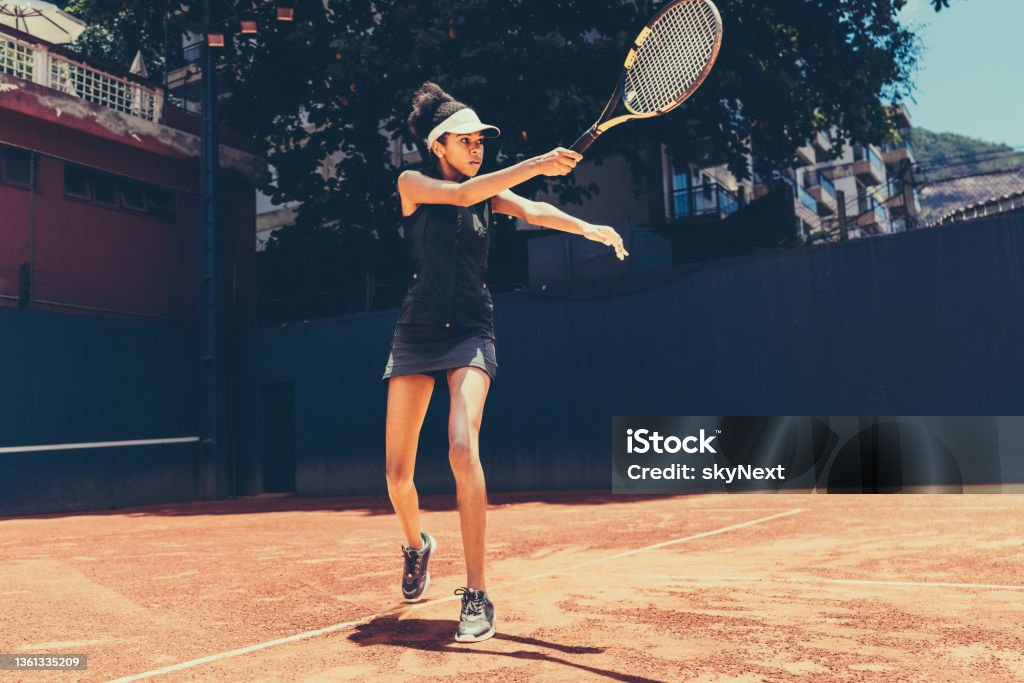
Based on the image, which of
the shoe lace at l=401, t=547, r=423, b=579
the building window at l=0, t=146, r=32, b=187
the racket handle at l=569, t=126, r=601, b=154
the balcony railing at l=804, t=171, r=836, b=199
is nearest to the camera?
the racket handle at l=569, t=126, r=601, b=154

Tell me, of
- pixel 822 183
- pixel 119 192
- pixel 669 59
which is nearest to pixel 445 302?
pixel 669 59

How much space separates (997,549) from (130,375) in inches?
551

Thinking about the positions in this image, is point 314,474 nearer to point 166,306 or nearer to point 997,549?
point 166,306

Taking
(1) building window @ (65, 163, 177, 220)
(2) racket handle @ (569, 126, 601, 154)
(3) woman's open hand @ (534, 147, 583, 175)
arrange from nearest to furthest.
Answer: (3) woman's open hand @ (534, 147, 583, 175) → (2) racket handle @ (569, 126, 601, 154) → (1) building window @ (65, 163, 177, 220)

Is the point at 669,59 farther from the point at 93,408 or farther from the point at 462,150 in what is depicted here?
the point at 93,408

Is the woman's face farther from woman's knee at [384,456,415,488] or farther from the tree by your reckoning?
the tree

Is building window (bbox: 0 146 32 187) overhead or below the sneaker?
overhead

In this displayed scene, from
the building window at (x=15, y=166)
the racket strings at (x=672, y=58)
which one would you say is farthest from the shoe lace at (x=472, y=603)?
the building window at (x=15, y=166)

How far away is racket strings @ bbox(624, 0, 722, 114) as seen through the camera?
16.1 ft

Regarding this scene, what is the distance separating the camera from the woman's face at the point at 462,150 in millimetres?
3887

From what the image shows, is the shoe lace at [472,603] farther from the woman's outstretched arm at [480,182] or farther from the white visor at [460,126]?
the white visor at [460,126]

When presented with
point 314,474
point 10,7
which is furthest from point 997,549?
Result: point 10,7

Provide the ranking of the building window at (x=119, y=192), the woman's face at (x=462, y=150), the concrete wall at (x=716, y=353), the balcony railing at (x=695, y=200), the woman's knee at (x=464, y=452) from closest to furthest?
the woman's knee at (x=464, y=452) → the woman's face at (x=462, y=150) → the concrete wall at (x=716, y=353) → the building window at (x=119, y=192) → the balcony railing at (x=695, y=200)

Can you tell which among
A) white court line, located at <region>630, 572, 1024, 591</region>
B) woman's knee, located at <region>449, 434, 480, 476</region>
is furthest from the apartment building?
woman's knee, located at <region>449, 434, 480, 476</region>
